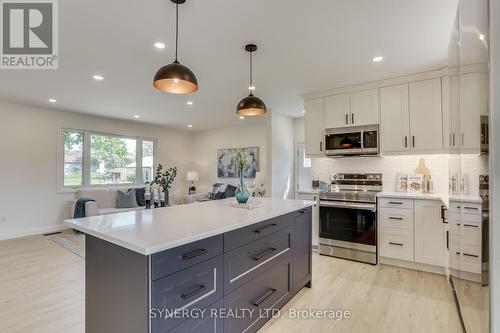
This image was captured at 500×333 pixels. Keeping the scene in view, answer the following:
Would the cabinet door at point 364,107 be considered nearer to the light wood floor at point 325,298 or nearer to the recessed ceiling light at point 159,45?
the light wood floor at point 325,298

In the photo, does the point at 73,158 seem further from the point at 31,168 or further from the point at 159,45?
the point at 159,45

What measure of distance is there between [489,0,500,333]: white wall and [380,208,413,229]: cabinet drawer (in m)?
2.45

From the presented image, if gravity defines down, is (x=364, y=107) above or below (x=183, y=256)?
A: above

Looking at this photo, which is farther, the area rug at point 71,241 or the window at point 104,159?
the window at point 104,159

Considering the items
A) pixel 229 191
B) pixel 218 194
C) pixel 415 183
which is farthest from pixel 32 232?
pixel 415 183

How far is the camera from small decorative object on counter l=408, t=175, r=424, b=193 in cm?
365

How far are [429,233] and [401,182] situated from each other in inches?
35.1

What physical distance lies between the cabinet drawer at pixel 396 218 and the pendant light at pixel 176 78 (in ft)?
9.93

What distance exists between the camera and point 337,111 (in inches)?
160

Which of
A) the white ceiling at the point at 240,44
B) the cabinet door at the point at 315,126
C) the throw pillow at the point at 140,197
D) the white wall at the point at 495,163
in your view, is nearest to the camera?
the white wall at the point at 495,163

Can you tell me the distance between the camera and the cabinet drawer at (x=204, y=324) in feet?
4.50

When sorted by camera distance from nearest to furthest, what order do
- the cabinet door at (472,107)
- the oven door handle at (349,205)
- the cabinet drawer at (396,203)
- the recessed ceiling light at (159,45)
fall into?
1. the cabinet door at (472,107)
2. the recessed ceiling light at (159,45)
3. the cabinet drawer at (396,203)
4. the oven door handle at (349,205)

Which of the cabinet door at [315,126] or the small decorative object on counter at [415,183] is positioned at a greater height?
the cabinet door at [315,126]

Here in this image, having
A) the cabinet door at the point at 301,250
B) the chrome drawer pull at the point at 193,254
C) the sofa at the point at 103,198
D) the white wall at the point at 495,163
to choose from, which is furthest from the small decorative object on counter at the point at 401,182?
the sofa at the point at 103,198
